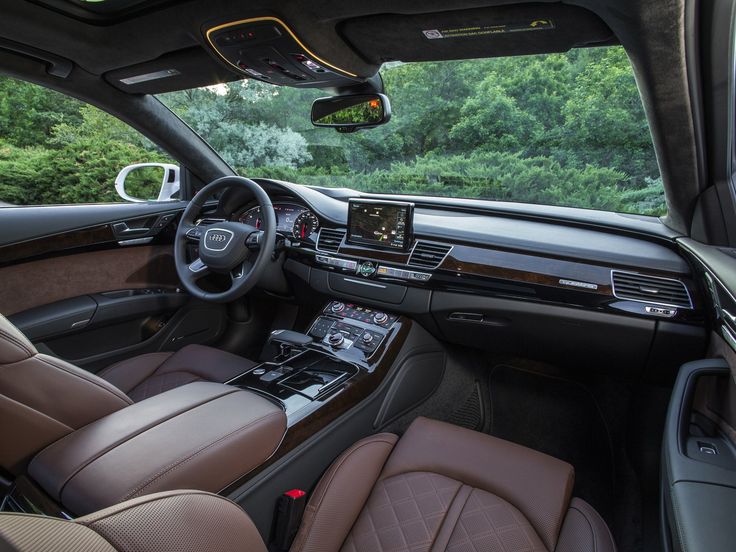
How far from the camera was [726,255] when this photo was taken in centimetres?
139

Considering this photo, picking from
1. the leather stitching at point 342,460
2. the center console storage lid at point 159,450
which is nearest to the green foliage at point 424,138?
the leather stitching at point 342,460

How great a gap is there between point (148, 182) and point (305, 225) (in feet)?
3.99

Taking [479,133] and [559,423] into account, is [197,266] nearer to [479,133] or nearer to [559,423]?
[479,133]

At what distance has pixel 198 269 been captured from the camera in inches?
97.9

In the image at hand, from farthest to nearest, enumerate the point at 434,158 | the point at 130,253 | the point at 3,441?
the point at 130,253 → the point at 434,158 → the point at 3,441

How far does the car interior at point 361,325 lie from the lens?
1.09 m

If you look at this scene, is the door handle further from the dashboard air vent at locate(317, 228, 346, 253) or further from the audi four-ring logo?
the dashboard air vent at locate(317, 228, 346, 253)

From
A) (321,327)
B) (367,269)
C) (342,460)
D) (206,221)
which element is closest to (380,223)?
(367,269)

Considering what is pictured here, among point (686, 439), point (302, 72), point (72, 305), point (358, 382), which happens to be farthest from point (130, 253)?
point (686, 439)

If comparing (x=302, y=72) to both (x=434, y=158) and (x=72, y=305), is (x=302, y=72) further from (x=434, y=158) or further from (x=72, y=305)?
(x=72, y=305)

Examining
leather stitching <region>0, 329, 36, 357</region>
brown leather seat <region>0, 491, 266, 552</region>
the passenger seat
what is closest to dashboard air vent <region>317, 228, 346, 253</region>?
the passenger seat

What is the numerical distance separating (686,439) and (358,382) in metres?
1.10

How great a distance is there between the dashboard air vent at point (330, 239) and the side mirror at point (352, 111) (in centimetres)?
56

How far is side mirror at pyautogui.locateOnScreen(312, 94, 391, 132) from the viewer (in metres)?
2.31
